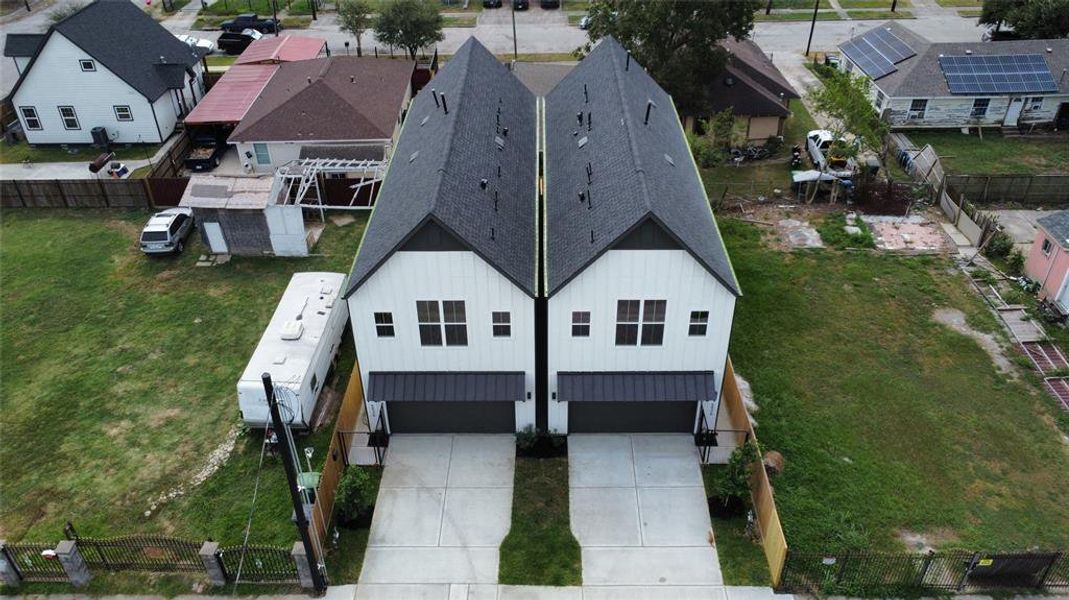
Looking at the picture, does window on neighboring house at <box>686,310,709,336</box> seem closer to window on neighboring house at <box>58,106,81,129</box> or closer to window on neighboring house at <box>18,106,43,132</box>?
window on neighboring house at <box>58,106,81,129</box>

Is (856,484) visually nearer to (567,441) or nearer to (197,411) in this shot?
(567,441)

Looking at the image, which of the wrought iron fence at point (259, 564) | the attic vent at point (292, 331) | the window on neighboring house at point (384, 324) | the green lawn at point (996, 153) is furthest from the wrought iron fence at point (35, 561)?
the green lawn at point (996, 153)

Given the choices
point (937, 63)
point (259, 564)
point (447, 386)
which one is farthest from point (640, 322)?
point (937, 63)

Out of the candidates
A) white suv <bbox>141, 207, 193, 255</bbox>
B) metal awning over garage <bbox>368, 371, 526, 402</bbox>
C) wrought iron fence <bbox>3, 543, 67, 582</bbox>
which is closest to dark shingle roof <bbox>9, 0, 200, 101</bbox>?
white suv <bbox>141, 207, 193, 255</bbox>

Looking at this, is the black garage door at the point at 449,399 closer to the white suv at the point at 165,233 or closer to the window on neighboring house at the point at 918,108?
the white suv at the point at 165,233

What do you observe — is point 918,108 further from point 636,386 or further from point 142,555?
point 142,555

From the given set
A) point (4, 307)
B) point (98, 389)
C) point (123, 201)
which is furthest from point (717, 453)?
point (123, 201)
